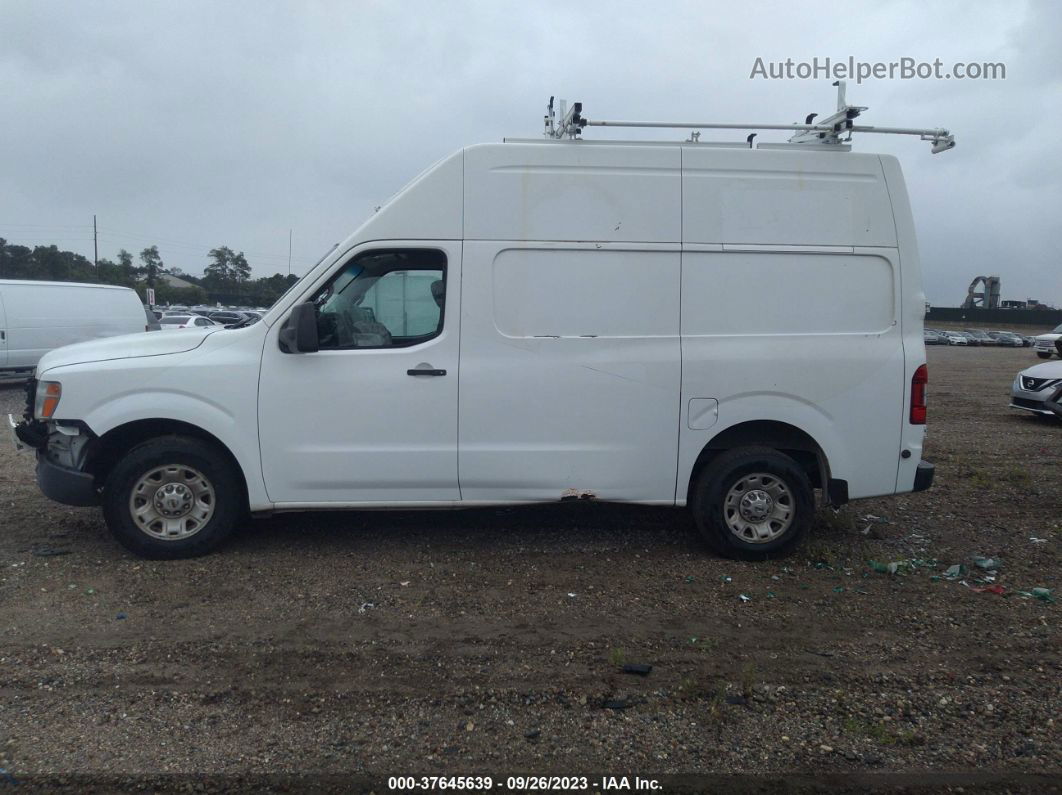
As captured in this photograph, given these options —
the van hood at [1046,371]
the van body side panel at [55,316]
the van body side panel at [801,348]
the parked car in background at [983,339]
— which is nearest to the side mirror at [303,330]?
the van body side panel at [801,348]

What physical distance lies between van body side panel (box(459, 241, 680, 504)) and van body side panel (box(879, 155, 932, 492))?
1.61 meters

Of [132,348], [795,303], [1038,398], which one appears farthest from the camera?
[1038,398]

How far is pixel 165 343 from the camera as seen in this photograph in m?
5.71

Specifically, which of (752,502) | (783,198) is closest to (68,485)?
(752,502)

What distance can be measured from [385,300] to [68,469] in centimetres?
240

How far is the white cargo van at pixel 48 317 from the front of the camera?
594 inches

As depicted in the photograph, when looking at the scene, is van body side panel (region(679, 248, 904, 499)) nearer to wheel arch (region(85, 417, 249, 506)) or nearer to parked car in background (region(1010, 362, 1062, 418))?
wheel arch (region(85, 417, 249, 506))

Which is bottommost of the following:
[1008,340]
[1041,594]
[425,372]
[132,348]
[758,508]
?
[1041,594]

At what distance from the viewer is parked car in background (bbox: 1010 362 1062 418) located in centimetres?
1265

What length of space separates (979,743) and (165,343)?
17.3 feet

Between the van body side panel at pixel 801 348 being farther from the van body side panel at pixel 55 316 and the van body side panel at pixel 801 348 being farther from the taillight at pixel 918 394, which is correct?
the van body side panel at pixel 55 316

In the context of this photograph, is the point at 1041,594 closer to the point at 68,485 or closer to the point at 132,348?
the point at 132,348

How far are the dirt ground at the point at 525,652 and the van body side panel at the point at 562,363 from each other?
724mm

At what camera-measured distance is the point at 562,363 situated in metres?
5.66
